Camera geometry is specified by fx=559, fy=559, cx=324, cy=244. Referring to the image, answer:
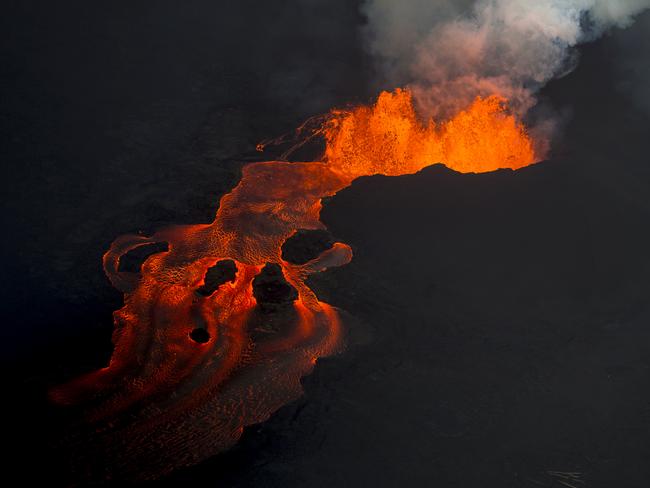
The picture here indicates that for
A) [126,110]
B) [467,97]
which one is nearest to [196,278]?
[126,110]

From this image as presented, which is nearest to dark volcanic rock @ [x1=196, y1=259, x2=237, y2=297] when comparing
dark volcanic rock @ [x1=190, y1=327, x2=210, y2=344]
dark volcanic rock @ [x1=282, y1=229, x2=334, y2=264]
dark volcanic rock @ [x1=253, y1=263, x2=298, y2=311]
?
dark volcanic rock @ [x1=253, y1=263, x2=298, y2=311]

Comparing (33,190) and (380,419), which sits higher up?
(33,190)

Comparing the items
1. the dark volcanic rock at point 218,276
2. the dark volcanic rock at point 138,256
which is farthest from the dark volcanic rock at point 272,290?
the dark volcanic rock at point 138,256

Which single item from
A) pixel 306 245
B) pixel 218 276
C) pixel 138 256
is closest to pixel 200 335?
pixel 218 276

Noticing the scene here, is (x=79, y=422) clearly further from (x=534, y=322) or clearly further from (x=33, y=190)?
(x=534, y=322)

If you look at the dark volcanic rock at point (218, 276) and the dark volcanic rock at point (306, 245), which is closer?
the dark volcanic rock at point (218, 276)

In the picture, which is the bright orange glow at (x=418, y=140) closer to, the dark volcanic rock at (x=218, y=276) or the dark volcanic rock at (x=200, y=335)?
the dark volcanic rock at (x=218, y=276)

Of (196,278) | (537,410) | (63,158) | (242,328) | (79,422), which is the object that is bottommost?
(537,410)

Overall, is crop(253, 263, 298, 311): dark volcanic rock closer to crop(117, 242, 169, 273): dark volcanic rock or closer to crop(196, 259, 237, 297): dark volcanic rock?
crop(196, 259, 237, 297): dark volcanic rock
